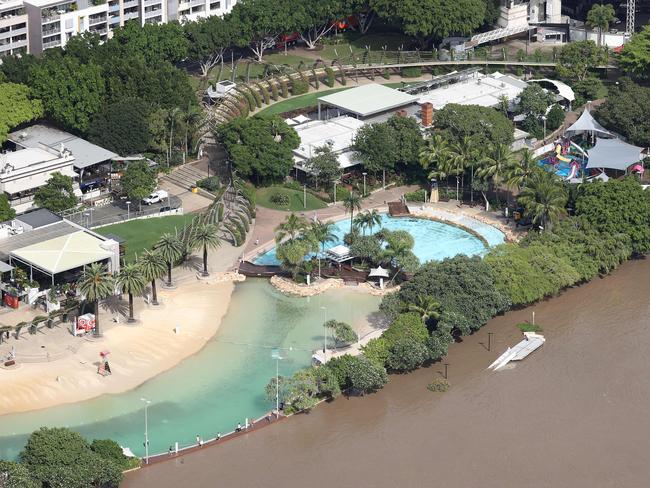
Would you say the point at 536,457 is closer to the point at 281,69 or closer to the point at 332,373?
the point at 332,373

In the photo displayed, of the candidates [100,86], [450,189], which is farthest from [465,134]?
[100,86]

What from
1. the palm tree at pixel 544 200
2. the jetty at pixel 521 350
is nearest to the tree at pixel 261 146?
the palm tree at pixel 544 200

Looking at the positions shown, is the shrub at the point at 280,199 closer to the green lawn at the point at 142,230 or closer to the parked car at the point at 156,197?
the green lawn at the point at 142,230

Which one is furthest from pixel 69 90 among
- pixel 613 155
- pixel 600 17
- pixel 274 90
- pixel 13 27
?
pixel 600 17

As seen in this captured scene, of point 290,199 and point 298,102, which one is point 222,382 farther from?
point 298,102

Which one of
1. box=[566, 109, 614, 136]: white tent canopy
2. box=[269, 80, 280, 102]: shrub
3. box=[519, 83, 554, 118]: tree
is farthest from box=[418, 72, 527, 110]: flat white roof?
box=[269, 80, 280, 102]: shrub

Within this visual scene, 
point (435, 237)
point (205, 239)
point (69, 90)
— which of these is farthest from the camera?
point (69, 90)

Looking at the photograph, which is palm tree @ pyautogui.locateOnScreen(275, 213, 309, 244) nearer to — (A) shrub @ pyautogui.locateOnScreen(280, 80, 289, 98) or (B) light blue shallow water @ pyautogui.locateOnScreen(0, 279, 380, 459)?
(B) light blue shallow water @ pyautogui.locateOnScreen(0, 279, 380, 459)
